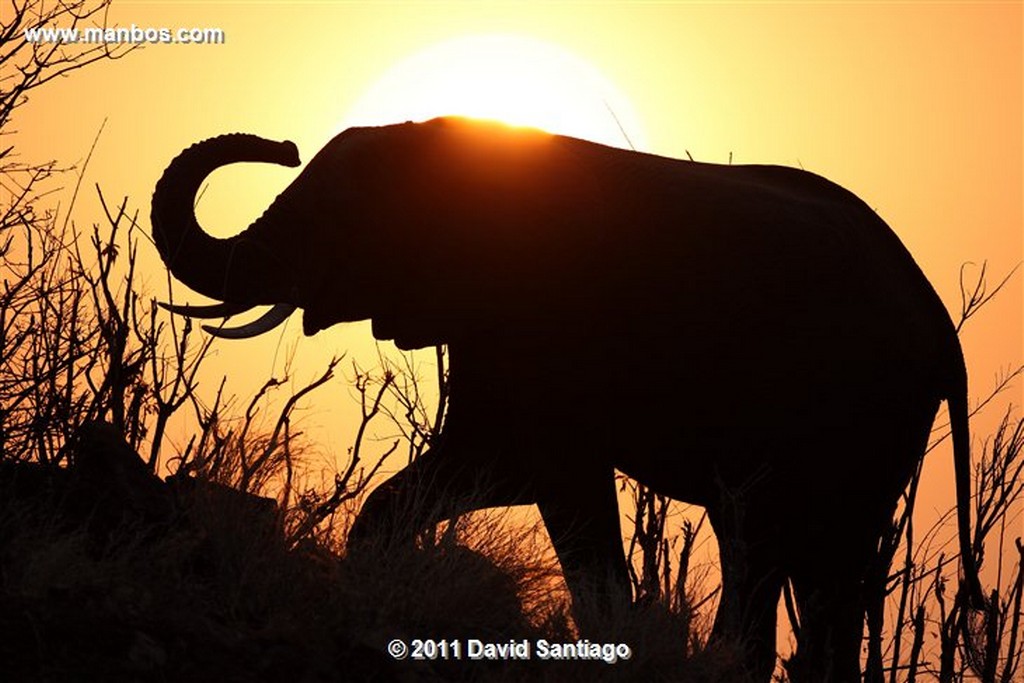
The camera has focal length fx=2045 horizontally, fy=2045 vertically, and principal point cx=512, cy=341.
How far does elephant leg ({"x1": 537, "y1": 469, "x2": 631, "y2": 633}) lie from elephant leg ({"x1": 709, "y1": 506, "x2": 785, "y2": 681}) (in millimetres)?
483

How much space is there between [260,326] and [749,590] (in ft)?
9.00

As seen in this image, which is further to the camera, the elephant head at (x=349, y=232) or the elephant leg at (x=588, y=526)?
the elephant head at (x=349, y=232)

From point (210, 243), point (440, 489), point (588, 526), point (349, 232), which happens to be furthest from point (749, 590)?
point (210, 243)

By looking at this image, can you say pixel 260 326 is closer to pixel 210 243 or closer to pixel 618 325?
pixel 210 243

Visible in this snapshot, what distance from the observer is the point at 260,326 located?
33.6ft

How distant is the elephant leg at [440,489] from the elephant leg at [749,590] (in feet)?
3.45

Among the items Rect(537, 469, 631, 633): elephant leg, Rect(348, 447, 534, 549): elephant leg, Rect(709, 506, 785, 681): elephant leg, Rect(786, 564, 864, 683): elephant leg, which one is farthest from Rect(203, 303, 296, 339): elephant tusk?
Rect(786, 564, 864, 683): elephant leg

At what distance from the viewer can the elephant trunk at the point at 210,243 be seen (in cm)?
1021

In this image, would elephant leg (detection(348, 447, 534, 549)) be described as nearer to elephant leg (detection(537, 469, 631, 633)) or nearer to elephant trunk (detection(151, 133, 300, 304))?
elephant leg (detection(537, 469, 631, 633))

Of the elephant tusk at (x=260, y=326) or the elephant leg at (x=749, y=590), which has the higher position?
the elephant tusk at (x=260, y=326)

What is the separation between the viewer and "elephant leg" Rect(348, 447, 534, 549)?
9.80 metres

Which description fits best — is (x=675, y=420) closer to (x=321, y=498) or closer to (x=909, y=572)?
(x=321, y=498)

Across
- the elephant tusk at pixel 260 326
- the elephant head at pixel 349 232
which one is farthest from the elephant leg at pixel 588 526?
the elephant tusk at pixel 260 326

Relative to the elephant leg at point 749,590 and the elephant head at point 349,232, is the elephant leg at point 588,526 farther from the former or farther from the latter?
the elephant head at point 349,232
